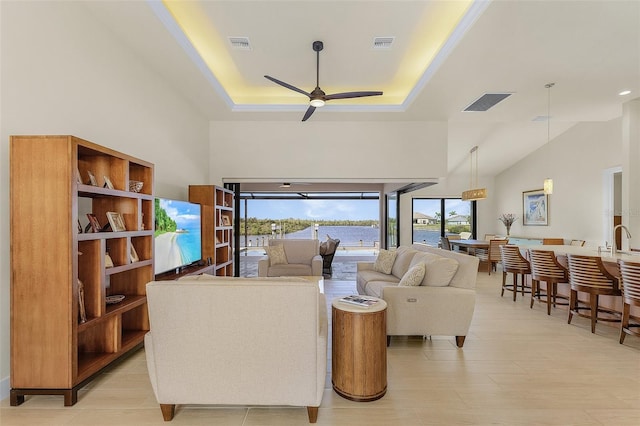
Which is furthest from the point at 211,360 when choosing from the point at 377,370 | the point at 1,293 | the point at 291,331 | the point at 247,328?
the point at 1,293

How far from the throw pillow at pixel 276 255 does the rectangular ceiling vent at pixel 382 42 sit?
390 centimetres

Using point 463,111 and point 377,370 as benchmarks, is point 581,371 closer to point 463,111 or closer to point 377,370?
point 377,370

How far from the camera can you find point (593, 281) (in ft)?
11.6

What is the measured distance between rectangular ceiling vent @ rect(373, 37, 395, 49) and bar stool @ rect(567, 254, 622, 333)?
11.3 ft

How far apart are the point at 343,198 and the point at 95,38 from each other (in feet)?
33.1

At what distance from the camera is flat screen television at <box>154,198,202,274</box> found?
10.9ft

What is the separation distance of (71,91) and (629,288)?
5.63m

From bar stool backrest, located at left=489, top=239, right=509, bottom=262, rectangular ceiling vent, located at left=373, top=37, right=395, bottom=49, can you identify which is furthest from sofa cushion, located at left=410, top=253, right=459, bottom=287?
bar stool backrest, located at left=489, top=239, right=509, bottom=262

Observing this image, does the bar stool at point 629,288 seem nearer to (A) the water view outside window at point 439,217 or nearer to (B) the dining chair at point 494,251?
(B) the dining chair at point 494,251

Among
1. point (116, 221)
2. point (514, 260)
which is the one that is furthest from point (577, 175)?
point (116, 221)

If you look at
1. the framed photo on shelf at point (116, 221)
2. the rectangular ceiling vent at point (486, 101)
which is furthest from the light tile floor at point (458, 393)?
the rectangular ceiling vent at point (486, 101)

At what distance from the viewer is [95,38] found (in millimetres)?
2842

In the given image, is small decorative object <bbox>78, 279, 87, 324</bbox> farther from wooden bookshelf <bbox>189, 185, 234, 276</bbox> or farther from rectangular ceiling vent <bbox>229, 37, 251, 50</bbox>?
rectangular ceiling vent <bbox>229, 37, 251, 50</bbox>

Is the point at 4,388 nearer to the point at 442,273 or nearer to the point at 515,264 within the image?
the point at 442,273
